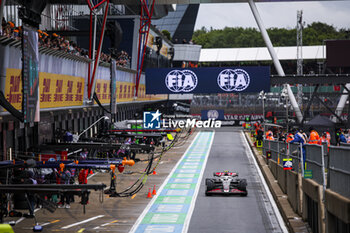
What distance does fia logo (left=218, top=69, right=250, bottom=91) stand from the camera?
4906cm

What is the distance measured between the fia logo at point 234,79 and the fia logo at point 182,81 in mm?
2152

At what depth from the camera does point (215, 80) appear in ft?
162

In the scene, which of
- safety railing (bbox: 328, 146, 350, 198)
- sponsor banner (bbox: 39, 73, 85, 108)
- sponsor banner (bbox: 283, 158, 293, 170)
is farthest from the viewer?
sponsor banner (bbox: 39, 73, 85, 108)

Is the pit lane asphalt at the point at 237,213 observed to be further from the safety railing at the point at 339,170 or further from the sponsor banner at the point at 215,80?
the sponsor banner at the point at 215,80

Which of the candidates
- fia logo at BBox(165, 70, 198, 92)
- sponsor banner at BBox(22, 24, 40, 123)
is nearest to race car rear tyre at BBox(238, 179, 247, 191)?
sponsor banner at BBox(22, 24, 40, 123)

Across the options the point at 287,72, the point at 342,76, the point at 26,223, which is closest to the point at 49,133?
the point at 26,223

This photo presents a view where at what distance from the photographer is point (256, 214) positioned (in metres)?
21.8

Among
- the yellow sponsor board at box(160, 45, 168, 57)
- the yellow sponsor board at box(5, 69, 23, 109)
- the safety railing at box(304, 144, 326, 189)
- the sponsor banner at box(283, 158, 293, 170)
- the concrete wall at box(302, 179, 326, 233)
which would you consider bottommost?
the concrete wall at box(302, 179, 326, 233)

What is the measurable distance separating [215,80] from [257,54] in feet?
310

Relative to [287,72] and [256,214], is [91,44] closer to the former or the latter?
[256,214]

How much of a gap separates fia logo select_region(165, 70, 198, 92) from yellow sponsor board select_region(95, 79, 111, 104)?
695 cm

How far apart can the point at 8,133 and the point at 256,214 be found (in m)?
12.3

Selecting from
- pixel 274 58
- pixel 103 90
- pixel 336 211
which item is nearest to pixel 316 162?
pixel 336 211

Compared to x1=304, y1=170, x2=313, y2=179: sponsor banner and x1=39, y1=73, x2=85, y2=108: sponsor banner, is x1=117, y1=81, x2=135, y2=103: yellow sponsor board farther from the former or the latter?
x1=304, y1=170, x2=313, y2=179: sponsor banner
